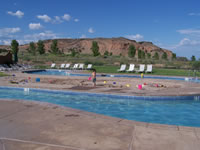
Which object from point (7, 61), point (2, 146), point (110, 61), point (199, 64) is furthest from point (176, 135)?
point (110, 61)

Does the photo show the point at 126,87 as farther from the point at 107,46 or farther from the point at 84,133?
the point at 107,46

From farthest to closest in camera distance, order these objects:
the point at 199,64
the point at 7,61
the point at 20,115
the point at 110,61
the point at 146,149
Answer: the point at 110,61 < the point at 7,61 < the point at 199,64 < the point at 20,115 < the point at 146,149

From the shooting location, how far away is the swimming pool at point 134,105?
633 cm

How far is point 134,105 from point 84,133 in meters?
3.98

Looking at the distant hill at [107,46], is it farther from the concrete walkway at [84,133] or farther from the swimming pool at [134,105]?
the concrete walkway at [84,133]

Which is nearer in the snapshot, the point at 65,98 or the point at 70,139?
the point at 70,139

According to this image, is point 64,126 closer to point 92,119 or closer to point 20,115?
point 92,119

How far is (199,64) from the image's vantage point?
1844cm

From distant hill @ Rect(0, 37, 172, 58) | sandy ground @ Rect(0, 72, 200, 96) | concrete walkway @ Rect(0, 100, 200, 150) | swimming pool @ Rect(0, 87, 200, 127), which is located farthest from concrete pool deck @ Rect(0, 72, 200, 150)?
distant hill @ Rect(0, 37, 172, 58)

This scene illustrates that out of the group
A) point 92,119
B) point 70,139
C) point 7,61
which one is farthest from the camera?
point 7,61

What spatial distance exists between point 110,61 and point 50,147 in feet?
85.7

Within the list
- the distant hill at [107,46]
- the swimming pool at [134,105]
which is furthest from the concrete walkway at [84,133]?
the distant hill at [107,46]

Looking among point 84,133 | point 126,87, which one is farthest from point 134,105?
point 84,133

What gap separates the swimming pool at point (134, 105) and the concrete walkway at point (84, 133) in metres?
2.31
